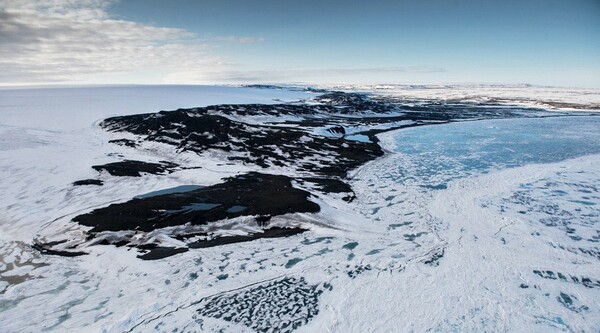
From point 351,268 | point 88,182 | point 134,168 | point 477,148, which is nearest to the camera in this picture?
point 351,268

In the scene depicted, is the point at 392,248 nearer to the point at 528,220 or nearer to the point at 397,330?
the point at 397,330

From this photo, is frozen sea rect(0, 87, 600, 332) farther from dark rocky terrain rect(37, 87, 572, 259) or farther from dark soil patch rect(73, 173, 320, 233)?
dark soil patch rect(73, 173, 320, 233)

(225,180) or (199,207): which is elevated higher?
(225,180)

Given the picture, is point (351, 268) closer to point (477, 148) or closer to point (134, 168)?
point (134, 168)

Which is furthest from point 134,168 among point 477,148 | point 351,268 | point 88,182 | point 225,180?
point 477,148

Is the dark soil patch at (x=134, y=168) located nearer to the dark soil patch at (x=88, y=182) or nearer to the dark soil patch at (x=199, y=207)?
the dark soil patch at (x=88, y=182)

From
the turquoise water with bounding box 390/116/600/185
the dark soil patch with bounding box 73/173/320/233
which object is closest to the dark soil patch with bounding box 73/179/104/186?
the dark soil patch with bounding box 73/173/320/233

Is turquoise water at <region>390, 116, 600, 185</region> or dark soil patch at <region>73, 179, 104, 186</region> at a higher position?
turquoise water at <region>390, 116, 600, 185</region>

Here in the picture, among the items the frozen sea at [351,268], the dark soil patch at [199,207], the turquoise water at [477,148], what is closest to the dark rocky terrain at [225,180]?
the dark soil patch at [199,207]

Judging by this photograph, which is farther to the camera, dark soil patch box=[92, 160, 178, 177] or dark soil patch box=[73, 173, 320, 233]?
dark soil patch box=[92, 160, 178, 177]
